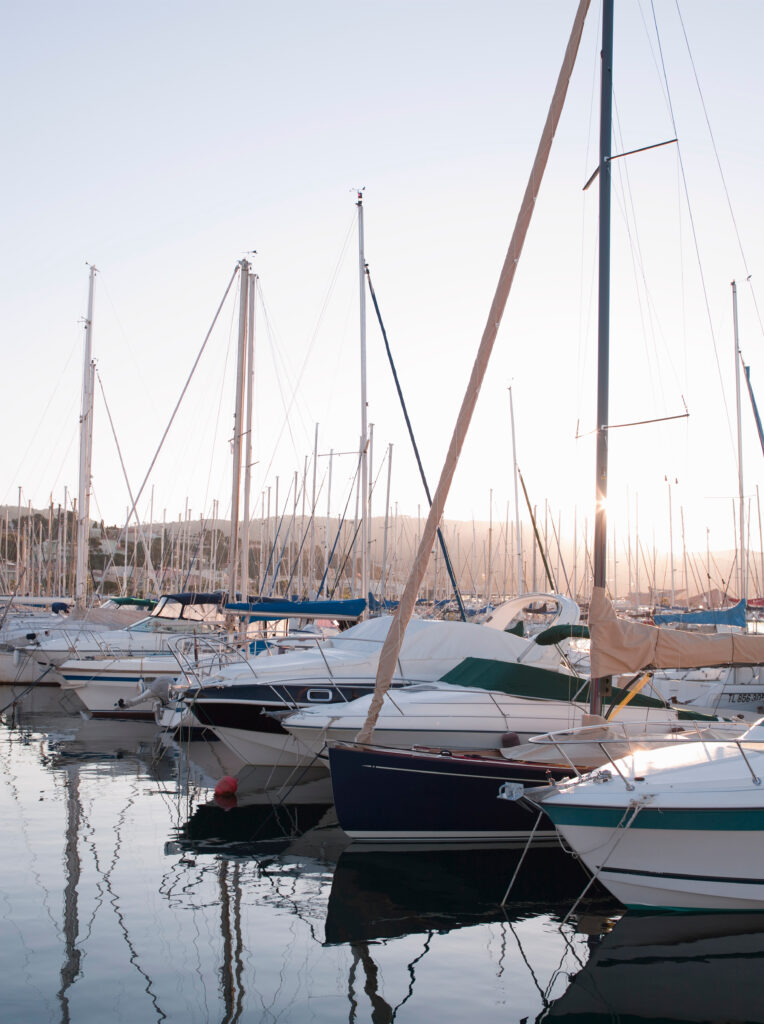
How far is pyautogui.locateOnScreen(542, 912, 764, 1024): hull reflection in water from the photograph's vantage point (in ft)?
20.4

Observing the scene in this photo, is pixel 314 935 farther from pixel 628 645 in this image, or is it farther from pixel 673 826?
pixel 628 645

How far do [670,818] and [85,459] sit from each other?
25.3 meters

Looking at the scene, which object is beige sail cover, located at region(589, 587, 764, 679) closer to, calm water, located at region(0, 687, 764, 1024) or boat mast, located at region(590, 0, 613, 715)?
boat mast, located at region(590, 0, 613, 715)

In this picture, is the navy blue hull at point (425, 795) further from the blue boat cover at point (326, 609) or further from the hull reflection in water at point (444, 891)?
the blue boat cover at point (326, 609)

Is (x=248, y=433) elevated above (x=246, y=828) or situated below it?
above

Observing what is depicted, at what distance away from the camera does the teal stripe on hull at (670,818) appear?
7516 mm

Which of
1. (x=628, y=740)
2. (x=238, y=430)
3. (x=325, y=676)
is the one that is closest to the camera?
(x=628, y=740)

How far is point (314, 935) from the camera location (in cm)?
748

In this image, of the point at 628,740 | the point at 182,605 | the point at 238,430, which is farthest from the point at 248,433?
the point at 628,740

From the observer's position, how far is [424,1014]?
6.10 meters

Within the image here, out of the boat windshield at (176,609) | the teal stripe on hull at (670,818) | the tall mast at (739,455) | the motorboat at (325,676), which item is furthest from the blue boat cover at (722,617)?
the teal stripe on hull at (670,818)

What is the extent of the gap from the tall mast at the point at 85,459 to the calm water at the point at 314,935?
56.4 feet

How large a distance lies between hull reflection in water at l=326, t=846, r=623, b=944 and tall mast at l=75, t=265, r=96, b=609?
2005cm

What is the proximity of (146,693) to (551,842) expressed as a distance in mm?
10453
